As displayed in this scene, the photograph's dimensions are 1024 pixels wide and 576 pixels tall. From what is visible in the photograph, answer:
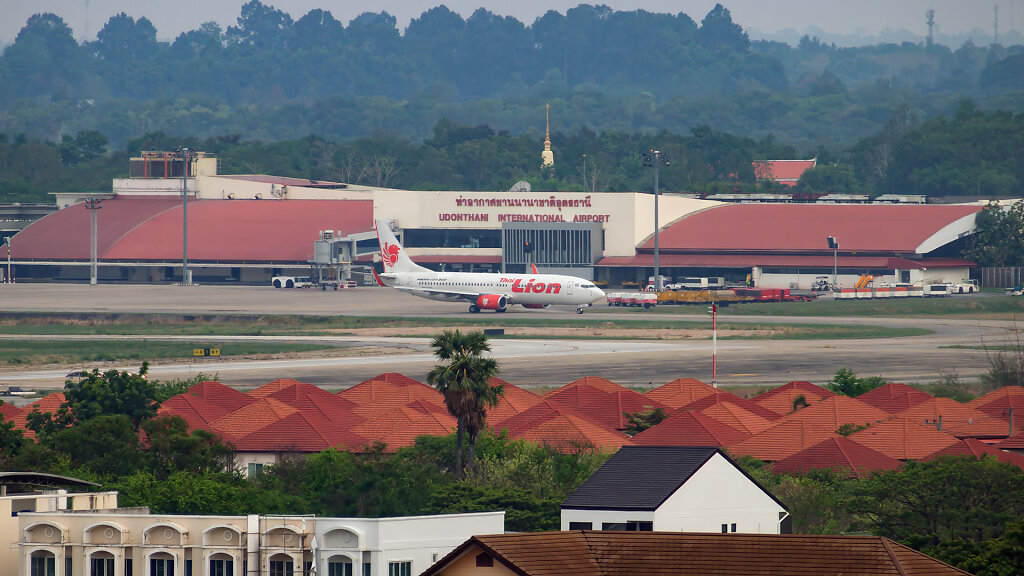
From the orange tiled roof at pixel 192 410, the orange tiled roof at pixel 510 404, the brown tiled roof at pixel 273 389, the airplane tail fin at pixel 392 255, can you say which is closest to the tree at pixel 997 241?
the airplane tail fin at pixel 392 255

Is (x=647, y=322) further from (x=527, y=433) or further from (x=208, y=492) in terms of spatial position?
(x=208, y=492)

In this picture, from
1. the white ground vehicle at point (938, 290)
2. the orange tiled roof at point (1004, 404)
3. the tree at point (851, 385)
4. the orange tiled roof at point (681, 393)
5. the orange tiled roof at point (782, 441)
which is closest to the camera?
the orange tiled roof at point (782, 441)

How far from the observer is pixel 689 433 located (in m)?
70.8

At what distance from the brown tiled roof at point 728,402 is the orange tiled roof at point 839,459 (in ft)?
33.6

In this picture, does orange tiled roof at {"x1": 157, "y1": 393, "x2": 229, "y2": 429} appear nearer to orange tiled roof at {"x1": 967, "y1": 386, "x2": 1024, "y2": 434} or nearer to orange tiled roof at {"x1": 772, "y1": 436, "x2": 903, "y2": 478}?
orange tiled roof at {"x1": 772, "y1": 436, "x2": 903, "y2": 478}

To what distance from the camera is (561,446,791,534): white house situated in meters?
46.5

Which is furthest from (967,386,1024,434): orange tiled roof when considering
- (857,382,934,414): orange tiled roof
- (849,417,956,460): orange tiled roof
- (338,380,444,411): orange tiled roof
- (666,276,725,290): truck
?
(666,276,725,290): truck

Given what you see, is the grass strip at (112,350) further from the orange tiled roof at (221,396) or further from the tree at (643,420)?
the tree at (643,420)

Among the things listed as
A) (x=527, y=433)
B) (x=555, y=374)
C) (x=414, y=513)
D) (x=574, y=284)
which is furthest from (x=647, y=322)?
(x=414, y=513)

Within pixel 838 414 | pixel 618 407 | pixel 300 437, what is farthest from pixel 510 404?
pixel 838 414

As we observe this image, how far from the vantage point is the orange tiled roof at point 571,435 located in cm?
6819

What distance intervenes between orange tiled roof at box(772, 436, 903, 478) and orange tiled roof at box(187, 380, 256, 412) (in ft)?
86.9

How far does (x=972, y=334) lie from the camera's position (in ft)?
423

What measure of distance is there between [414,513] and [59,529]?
56.5ft
